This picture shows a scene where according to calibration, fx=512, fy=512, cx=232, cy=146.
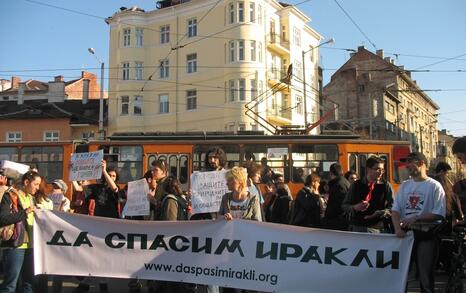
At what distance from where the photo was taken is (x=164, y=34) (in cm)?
4259

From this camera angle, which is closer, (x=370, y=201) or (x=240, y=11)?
(x=370, y=201)

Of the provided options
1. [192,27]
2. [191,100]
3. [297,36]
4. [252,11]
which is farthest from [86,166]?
[297,36]

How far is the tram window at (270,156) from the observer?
17281 millimetres

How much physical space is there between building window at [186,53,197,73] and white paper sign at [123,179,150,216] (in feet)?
108

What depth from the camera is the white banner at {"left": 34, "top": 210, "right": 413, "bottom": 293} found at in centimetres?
612

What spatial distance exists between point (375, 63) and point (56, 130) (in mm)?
Result: 38569

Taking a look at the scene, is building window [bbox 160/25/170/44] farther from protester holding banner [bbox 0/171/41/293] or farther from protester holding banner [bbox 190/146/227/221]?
protester holding banner [bbox 0/171/41/293]

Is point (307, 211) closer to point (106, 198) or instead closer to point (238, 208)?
point (238, 208)

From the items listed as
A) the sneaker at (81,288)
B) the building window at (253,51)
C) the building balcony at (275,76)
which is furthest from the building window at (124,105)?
the sneaker at (81,288)

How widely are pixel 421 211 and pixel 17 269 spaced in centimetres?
496

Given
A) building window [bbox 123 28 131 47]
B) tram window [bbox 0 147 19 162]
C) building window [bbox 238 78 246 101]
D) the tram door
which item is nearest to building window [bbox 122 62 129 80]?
building window [bbox 123 28 131 47]

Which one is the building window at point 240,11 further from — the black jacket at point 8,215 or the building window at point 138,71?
the black jacket at point 8,215

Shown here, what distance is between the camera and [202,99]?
1559 inches

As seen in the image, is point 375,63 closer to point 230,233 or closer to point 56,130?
point 56,130
